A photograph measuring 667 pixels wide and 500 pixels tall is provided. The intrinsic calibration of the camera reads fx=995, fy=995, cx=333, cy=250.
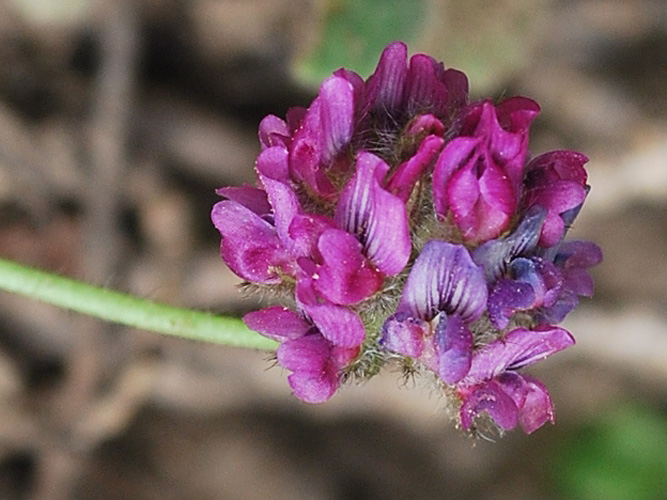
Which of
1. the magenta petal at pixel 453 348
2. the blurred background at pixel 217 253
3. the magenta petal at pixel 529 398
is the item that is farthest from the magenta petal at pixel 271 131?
the blurred background at pixel 217 253

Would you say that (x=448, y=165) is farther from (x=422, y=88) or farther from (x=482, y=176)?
(x=422, y=88)

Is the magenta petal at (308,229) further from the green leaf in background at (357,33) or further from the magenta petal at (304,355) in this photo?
the green leaf in background at (357,33)

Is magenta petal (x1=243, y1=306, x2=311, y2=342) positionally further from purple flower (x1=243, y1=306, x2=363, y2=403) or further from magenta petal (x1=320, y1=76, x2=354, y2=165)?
magenta petal (x1=320, y1=76, x2=354, y2=165)

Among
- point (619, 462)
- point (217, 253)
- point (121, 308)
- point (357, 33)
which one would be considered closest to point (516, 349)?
point (121, 308)

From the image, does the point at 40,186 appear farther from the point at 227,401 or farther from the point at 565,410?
the point at 565,410

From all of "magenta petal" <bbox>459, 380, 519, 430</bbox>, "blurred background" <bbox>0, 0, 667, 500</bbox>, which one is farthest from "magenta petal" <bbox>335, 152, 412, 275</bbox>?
"blurred background" <bbox>0, 0, 667, 500</bbox>

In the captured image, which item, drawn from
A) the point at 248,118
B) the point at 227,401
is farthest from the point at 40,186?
the point at 227,401

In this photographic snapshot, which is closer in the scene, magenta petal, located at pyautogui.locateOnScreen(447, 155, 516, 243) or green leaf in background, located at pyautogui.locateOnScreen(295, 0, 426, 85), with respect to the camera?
magenta petal, located at pyautogui.locateOnScreen(447, 155, 516, 243)
